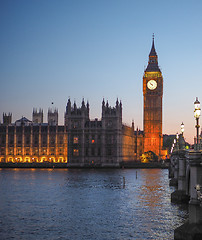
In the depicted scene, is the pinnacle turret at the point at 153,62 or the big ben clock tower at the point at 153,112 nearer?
the big ben clock tower at the point at 153,112

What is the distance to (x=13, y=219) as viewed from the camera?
125 feet

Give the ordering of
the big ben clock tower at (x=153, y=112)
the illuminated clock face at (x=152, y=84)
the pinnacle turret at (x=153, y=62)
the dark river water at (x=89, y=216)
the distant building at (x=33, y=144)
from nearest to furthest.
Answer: the dark river water at (x=89, y=216) < the distant building at (x=33, y=144) < the big ben clock tower at (x=153, y=112) < the illuminated clock face at (x=152, y=84) < the pinnacle turret at (x=153, y=62)

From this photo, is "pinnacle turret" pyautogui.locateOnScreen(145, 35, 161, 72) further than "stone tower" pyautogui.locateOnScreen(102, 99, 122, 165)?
Yes

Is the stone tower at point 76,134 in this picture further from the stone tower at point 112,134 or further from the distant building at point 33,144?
the distant building at point 33,144

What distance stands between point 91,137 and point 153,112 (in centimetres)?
3666

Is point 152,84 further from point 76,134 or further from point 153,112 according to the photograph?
point 76,134

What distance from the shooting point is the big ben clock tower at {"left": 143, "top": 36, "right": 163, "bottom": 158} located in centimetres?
17488

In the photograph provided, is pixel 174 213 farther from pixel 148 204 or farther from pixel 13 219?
pixel 13 219

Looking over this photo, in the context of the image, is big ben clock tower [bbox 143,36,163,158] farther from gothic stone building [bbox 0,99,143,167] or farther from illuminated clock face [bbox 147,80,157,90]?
gothic stone building [bbox 0,99,143,167]

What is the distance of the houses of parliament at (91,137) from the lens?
152 meters

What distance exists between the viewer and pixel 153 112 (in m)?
177

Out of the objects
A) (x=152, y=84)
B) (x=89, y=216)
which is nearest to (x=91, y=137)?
(x=152, y=84)

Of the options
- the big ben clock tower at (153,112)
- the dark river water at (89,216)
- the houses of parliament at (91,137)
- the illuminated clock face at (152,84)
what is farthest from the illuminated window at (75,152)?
the dark river water at (89,216)

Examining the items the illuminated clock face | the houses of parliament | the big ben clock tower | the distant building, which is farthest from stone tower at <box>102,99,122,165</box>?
the illuminated clock face
